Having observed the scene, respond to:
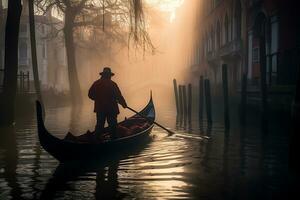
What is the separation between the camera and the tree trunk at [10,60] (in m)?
13.9

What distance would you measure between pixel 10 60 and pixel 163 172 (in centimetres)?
880

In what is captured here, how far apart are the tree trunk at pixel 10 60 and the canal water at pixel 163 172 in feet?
6.56

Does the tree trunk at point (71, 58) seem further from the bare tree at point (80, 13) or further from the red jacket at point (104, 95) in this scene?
the red jacket at point (104, 95)

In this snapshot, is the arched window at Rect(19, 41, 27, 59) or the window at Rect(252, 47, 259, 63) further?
the arched window at Rect(19, 41, 27, 59)

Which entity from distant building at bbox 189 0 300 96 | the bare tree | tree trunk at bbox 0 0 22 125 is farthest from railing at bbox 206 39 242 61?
tree trunk at bbox 0 0 22 125

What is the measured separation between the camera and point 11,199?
557 cm

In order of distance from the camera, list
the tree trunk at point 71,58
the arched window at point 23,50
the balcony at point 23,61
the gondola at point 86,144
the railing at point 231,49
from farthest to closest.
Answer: the arched window at point 23,50
the balcony at point 23,61
the tree trunk at point 71,58
the railing at point 231,49
the gondola at point 86,144

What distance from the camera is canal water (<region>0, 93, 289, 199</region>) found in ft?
19.5

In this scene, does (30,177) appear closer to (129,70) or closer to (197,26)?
(197,26)

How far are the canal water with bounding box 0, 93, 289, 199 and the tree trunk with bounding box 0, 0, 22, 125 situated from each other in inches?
78.8

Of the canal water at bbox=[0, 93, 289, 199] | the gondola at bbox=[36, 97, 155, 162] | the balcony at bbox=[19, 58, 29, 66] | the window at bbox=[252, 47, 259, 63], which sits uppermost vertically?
the balcony at bbox=[19, 58, 29, 66]

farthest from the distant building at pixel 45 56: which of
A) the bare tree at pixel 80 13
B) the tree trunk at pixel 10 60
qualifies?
the tree trunk at pixel 10 60

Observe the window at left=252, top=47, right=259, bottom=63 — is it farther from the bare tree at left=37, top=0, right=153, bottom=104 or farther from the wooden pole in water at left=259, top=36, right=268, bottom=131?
the wooden pole in water at left=259, top=36, right=268, bottom=131

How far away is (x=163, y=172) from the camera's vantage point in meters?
7.27
